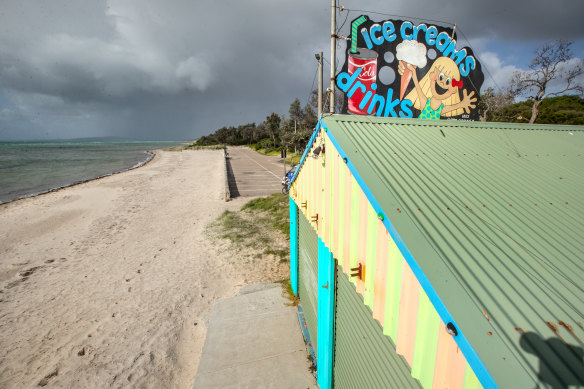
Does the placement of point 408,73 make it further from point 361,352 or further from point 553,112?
point 553,112

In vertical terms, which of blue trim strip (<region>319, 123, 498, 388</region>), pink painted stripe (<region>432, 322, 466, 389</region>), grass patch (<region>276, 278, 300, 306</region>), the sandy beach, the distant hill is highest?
the distant hill

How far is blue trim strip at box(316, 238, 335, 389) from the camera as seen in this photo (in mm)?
4500

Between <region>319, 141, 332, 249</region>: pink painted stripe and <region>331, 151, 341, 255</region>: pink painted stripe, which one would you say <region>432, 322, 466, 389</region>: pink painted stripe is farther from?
<region>319, 141, 332, 249</region>: pink painted stripe

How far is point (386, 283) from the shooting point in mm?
2346

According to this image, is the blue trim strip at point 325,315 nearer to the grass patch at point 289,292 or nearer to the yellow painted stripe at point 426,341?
the yellow painted stripe at point 426,341

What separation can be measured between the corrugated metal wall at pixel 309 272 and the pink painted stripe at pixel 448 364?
3.76 m

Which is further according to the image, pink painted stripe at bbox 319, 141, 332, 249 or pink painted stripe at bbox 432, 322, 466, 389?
pink painted stripe at bbox 319, 141, 332, 249

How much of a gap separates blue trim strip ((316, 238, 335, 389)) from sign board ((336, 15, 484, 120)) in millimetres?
2974

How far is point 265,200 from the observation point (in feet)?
63.1

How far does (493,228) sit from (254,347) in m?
5.80

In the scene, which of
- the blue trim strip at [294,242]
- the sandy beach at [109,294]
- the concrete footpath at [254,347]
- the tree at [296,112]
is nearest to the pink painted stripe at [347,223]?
the concrete footpath at [254,347]

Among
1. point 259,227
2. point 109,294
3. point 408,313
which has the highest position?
point 408,313

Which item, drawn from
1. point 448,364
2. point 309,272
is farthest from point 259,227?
point 448,364

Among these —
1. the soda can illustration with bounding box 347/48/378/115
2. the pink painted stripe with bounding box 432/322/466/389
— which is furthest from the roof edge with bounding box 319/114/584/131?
the pink painted stripe with bounding box 432/322/466/389
